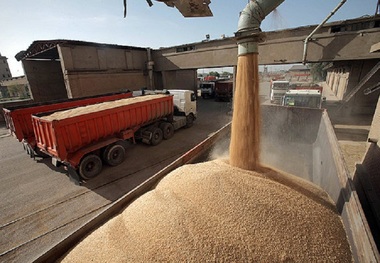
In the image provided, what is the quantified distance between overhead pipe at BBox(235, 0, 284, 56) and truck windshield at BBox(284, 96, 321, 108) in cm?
1058

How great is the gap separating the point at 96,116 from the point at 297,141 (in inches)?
298

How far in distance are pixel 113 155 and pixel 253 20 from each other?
268 inches

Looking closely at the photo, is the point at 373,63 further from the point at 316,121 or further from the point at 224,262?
the point at 224,262

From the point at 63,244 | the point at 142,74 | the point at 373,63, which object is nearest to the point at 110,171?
the point at 63,244

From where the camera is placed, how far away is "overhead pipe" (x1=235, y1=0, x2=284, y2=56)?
3.13 m

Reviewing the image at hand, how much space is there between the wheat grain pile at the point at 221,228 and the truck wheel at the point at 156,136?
6644mm

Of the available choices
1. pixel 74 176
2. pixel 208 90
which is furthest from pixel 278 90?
pixel 74 176

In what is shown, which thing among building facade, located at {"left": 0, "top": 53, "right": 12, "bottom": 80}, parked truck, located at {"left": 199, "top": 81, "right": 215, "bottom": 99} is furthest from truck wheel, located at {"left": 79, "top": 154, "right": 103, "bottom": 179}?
building facade, located at {"left": 0, "top": 53, "right": 12, "bottom": 80}

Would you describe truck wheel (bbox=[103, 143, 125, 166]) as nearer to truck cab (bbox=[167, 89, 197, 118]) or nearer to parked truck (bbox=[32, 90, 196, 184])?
parked truck (bbox=[32, 90, 196, 184])

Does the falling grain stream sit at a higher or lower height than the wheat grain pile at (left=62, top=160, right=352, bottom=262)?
higher

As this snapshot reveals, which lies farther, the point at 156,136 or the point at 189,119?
the point at 189,119

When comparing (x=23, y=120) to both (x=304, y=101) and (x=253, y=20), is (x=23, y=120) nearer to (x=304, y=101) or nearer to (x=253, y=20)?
(x=253, y=20)

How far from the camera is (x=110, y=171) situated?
288 inches

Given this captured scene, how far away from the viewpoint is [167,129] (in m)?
10.7
